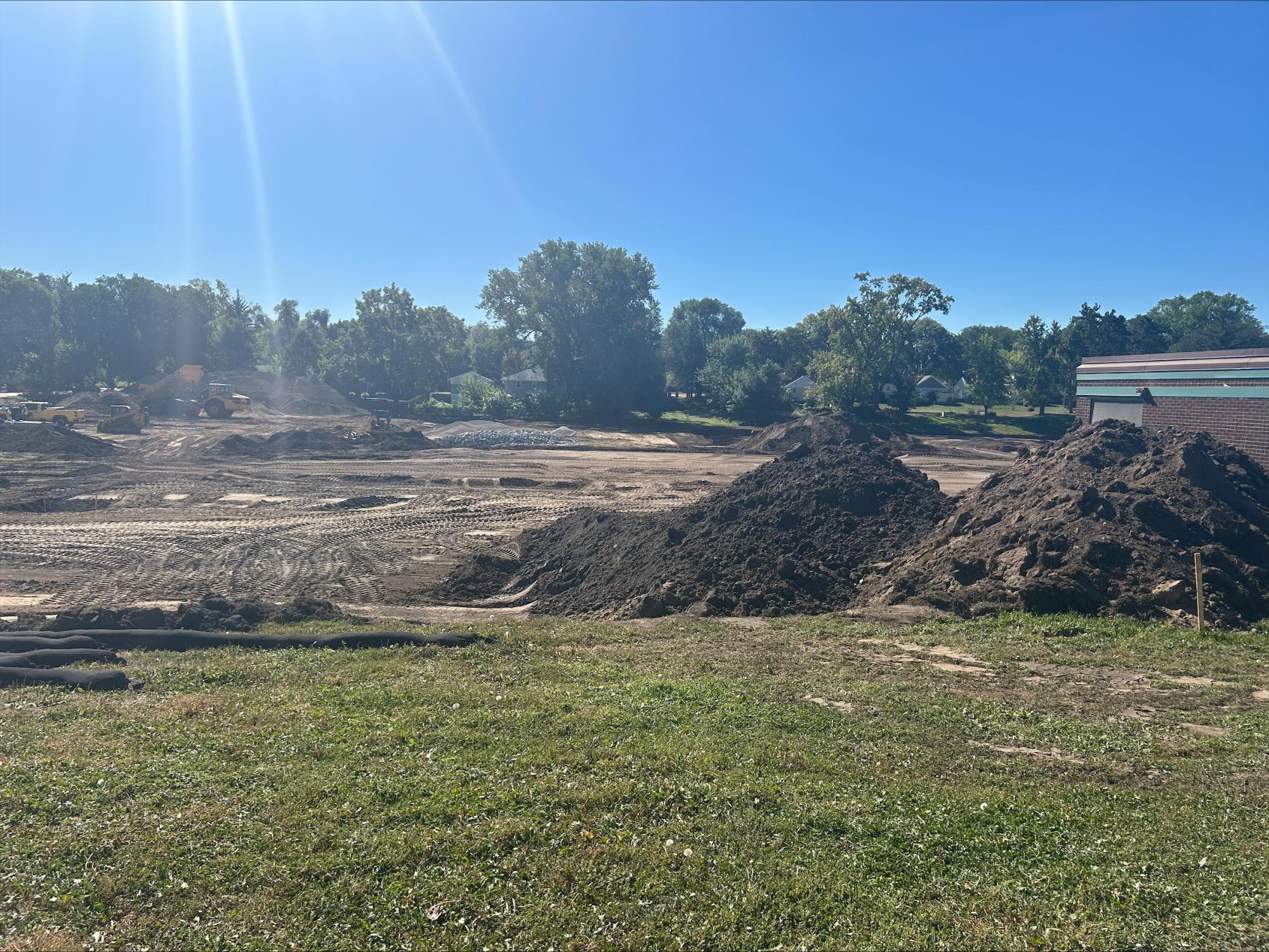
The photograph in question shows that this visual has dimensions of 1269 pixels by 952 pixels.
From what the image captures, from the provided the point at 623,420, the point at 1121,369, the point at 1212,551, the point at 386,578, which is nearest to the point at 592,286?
the point at 623,420

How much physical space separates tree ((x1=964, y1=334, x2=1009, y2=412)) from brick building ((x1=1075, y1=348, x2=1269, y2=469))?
3881 cm

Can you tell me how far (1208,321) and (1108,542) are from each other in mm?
104828

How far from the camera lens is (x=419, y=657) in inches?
469

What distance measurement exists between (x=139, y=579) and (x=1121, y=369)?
3174 centimetres

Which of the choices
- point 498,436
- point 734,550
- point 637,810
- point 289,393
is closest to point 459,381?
point 289,393

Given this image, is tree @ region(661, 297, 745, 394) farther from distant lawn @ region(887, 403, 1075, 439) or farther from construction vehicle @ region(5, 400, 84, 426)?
construction vehicle @ region(5, 400, 84, 426)

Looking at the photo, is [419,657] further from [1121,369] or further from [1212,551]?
[1121,369]

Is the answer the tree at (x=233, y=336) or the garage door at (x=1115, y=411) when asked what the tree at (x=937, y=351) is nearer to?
the garage door at (x=1115, y=411)

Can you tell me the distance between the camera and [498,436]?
50.4 meters

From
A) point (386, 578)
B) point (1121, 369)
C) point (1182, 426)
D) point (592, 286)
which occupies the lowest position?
point (386, 578)

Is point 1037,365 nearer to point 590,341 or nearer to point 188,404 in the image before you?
point 590,341

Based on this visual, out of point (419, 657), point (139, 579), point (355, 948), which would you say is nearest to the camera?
point (355, 948)

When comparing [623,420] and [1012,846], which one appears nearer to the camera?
[1012,846]

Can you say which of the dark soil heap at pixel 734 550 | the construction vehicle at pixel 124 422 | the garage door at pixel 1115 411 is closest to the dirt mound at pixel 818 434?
the garage door at pixel 1115 411
